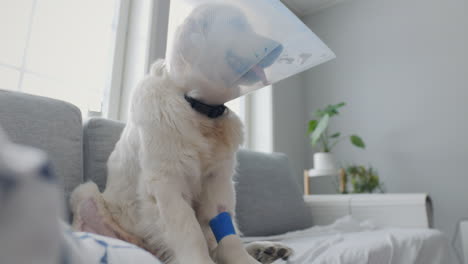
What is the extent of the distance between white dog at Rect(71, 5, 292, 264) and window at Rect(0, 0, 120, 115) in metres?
0.98

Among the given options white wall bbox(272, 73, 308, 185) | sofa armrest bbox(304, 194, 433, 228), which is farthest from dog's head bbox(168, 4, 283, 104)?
white wall bbox(272, 73, 308, 185)

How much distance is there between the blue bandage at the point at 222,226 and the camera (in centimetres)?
85

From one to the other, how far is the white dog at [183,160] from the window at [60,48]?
98cm

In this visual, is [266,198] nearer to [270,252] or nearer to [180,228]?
[270,252]

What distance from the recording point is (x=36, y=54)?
1.67 meters

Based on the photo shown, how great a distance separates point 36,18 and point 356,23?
2.94m

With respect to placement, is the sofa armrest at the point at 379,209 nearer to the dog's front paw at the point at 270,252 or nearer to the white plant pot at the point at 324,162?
the white plant pot at the point at 324,162

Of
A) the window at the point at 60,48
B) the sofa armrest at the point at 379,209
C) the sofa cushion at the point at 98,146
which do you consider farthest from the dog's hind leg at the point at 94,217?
the sofa armrest at the point at 379,209

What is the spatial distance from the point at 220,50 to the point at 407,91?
9.25ft

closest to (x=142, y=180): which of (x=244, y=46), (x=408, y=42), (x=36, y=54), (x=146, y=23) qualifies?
(x=244, y=46)

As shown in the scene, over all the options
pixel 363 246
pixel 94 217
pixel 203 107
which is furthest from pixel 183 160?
pixel 363 246

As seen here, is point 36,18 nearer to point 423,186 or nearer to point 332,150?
point 332,150

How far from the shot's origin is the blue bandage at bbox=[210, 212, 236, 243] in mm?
848

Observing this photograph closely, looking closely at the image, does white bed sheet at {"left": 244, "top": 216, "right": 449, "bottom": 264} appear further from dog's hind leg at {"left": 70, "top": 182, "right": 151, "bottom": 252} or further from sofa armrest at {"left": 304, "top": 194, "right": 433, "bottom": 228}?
dog's hind leg at {"left": 70, "top": 182, "right": 151, "bottom": 252}
